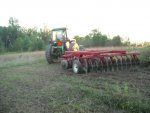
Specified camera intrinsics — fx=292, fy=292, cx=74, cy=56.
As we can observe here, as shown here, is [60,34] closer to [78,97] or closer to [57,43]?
[57,43]

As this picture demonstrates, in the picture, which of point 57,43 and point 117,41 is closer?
point 57,43

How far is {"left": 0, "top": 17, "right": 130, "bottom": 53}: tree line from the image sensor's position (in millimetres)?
41844

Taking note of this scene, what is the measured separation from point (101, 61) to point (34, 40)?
1818 inches

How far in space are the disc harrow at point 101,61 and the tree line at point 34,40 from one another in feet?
72.6

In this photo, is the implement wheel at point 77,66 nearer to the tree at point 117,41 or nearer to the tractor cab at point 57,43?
the tractor cab at point 57,43

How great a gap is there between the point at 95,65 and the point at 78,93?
4.20 meters

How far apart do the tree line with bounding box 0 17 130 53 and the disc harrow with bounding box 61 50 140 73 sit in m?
22.1

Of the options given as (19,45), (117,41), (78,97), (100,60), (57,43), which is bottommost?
(78,97)

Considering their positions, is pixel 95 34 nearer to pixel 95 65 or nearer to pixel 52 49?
pixel 52 49

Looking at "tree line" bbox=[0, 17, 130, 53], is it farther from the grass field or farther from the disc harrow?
the grass field

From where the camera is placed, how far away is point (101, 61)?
12.0 meters

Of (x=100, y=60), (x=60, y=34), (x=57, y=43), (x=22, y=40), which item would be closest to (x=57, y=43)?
(x=57, y=43)

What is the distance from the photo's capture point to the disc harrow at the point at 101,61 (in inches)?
470

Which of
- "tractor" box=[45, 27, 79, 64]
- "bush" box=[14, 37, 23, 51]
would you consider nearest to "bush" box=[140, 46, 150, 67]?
"tractor" box=[45, 27, 79, 64]
